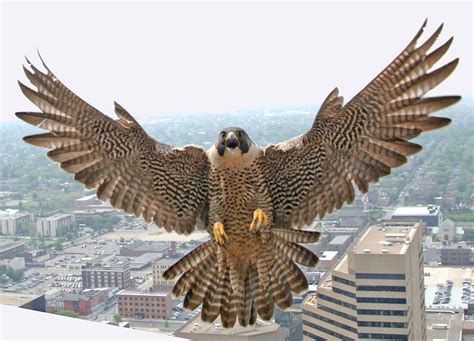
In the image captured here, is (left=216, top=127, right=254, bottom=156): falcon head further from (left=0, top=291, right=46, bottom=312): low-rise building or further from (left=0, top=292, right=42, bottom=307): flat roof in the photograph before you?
(left=0, top=292, right=42, bottom=307): flat roof

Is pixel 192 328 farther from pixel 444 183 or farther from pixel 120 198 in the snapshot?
pixel 444 183

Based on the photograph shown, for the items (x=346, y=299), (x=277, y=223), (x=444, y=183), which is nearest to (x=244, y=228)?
(x=277, y=223)

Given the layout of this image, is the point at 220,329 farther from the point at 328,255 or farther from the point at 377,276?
the point at 328,255

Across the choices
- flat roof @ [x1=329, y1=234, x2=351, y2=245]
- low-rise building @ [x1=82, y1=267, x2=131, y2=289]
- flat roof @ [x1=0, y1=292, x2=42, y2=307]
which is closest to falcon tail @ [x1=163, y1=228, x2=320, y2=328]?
flat roof @ [x1=0, y1=292, x2=42, y2=307]

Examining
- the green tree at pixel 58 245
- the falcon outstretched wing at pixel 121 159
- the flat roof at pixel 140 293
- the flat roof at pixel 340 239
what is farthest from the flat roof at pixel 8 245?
the falcon outstretched wing at pixel 121 159

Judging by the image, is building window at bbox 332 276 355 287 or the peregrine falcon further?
building window at bbox 332 276 355 287

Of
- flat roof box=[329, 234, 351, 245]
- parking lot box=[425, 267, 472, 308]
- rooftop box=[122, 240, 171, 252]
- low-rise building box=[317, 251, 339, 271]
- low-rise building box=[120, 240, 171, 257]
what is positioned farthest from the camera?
parking lot box=[425, 267, 472, 308]
